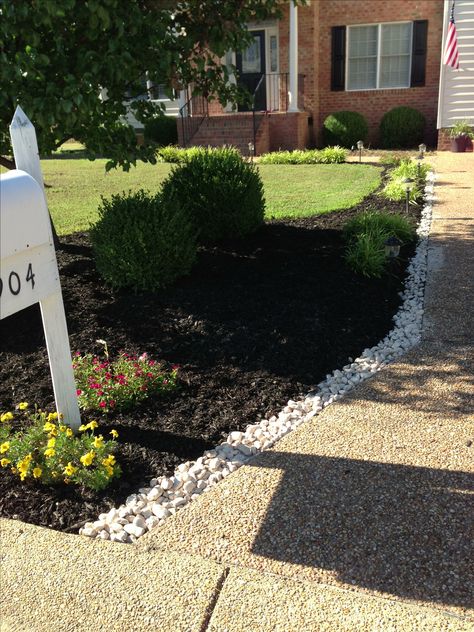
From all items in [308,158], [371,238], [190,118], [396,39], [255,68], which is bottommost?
[371,238]

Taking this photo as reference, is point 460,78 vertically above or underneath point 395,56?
underneath

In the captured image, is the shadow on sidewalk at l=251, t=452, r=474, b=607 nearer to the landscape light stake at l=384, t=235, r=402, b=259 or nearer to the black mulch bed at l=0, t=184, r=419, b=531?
the black mulch bed at l=0, t=184, r=419, b=531

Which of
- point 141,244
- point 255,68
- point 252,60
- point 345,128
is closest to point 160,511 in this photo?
point 141,244

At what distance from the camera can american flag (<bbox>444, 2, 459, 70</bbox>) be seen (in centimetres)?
1503

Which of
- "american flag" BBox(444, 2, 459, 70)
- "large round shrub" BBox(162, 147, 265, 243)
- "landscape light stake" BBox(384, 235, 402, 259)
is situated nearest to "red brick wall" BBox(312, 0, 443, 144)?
"american flag" BBox(444, 2, 459, 70)

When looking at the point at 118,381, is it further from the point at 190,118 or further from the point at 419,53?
the point at 419,53

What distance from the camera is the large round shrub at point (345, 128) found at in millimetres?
17312

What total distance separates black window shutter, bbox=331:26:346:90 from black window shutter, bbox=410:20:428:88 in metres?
1.98

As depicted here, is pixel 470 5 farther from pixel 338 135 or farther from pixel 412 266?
pixel 412 266

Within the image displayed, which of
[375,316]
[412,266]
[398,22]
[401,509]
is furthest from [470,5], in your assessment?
[401,509]

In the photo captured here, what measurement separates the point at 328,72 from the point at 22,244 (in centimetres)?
1742

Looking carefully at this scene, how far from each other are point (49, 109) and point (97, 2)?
83cm

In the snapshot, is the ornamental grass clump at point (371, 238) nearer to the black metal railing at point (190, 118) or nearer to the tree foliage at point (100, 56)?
the tree foliage at point (100, 56)

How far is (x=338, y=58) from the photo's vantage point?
58.9 feet
